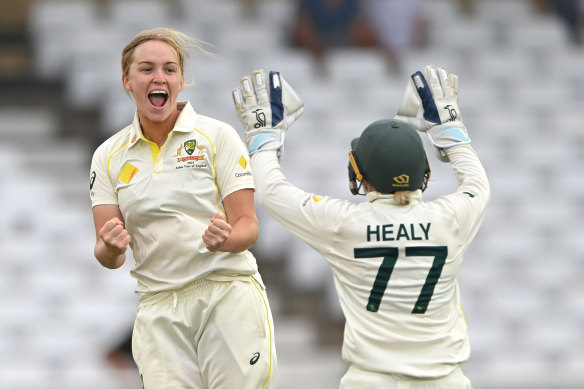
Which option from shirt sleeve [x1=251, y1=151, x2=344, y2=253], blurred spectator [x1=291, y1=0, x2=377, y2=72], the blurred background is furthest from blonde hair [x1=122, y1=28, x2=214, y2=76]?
blurred spectator [x1=291, y1=0, x2=377, y2=72]

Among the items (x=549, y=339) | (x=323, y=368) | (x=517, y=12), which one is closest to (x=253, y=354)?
(x=323, y=368)

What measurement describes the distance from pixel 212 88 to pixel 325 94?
1016 millimetres

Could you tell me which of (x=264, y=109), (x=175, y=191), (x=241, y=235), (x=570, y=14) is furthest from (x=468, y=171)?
(x=570, y=14)

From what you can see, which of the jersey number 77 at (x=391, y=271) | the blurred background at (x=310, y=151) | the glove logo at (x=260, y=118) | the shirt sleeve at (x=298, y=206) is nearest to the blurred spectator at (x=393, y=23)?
the blurred background at (x=310, y=151)

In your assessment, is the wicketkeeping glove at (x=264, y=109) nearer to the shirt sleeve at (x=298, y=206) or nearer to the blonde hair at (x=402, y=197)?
the shirt sleeve at (x=298, y=206)

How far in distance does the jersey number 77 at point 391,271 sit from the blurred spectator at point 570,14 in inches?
325

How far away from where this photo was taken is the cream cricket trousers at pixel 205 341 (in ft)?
12.3

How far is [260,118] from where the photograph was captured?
3994 mm

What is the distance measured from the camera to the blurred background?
835 centimetres

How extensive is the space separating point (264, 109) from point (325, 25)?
6.78m

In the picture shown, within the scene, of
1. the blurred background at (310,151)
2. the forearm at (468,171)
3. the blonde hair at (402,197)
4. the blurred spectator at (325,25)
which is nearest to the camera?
the blonde hair at (402,197)

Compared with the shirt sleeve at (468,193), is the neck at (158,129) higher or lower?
higher

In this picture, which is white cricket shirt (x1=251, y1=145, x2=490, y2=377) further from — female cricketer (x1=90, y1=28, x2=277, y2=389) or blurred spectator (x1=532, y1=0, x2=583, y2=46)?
blurred spectator (x1=532, y1=0, x2=583, y2=46)

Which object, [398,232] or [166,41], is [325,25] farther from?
[398,232]
